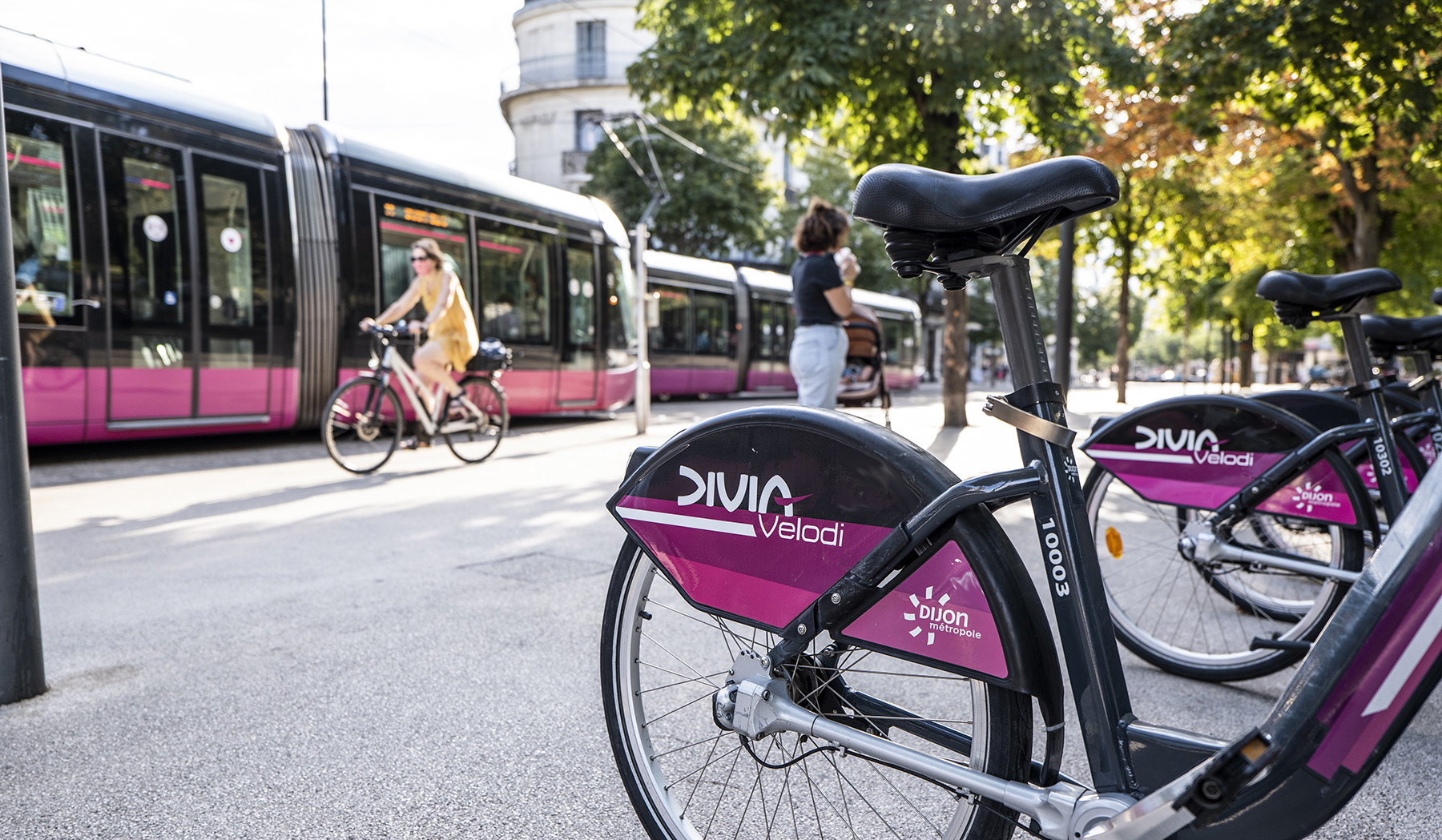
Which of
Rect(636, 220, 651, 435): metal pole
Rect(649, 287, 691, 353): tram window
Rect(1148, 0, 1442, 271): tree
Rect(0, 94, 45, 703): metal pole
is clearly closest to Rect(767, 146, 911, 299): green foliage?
Rect(649, 287, 691, 353): tram window

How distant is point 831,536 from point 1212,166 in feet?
58.5

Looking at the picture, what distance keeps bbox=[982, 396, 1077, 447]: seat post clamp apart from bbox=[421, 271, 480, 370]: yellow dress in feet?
23.5

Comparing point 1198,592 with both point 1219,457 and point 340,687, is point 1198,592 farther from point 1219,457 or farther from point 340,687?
point 340,687

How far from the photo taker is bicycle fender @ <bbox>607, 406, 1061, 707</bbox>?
1.49m

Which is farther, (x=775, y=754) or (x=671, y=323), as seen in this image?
(x=671, y=323)

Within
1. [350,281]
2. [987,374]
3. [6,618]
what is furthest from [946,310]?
[987,374]

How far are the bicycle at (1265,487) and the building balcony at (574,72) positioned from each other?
4103cm

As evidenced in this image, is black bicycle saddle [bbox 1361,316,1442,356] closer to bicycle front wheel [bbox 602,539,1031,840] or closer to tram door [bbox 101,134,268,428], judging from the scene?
bicycle front wheel [bbox 602,539,1031,840]

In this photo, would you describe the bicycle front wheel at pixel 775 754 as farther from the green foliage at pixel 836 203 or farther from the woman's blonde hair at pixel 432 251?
the green foliage at pixel 836 203

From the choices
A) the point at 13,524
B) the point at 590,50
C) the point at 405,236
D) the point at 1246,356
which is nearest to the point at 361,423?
the point at 405,236

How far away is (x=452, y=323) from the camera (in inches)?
333

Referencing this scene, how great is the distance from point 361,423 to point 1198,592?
627 centimetres

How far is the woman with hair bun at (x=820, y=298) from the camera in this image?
5.78 m

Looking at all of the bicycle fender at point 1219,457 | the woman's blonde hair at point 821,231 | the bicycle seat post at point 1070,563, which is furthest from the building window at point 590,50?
the bicycle seat post at point 1070,563
